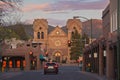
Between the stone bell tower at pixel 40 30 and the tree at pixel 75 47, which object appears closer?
the tree at pixel 75 47

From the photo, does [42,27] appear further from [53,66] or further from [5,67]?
[53,66]

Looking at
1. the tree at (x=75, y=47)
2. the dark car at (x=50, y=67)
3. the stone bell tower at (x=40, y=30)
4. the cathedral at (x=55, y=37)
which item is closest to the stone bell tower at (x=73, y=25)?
the cathedral at (x=55, y=37)

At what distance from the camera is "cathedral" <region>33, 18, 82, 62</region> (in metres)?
184

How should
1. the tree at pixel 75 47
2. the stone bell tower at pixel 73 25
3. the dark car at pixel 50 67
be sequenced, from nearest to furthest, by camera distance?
the dark car at pixel 50 67 → the tree at pixel 75 47 → the stone bell tower at pixel 73 25

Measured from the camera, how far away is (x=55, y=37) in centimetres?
19200

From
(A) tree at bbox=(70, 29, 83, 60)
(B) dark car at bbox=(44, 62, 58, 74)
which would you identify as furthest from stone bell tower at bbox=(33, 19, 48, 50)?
(B) dark car at bbox=(44, 62, 58, 74)

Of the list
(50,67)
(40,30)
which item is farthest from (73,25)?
(50,67)

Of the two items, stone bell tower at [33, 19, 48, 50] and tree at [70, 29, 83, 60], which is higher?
stone bell tower at [33, 19, 48, 50]

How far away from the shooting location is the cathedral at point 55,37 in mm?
183625

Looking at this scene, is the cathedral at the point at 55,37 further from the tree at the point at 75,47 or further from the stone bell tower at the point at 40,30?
the tree at the point at 75,47

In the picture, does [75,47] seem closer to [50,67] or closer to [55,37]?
[55,37]


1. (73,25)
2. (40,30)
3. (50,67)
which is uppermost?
(73,25)

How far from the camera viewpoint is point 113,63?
165 feet

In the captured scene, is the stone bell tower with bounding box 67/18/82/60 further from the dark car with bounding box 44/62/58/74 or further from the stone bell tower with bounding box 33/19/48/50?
the dark car with bounding box 44/62/58/74
